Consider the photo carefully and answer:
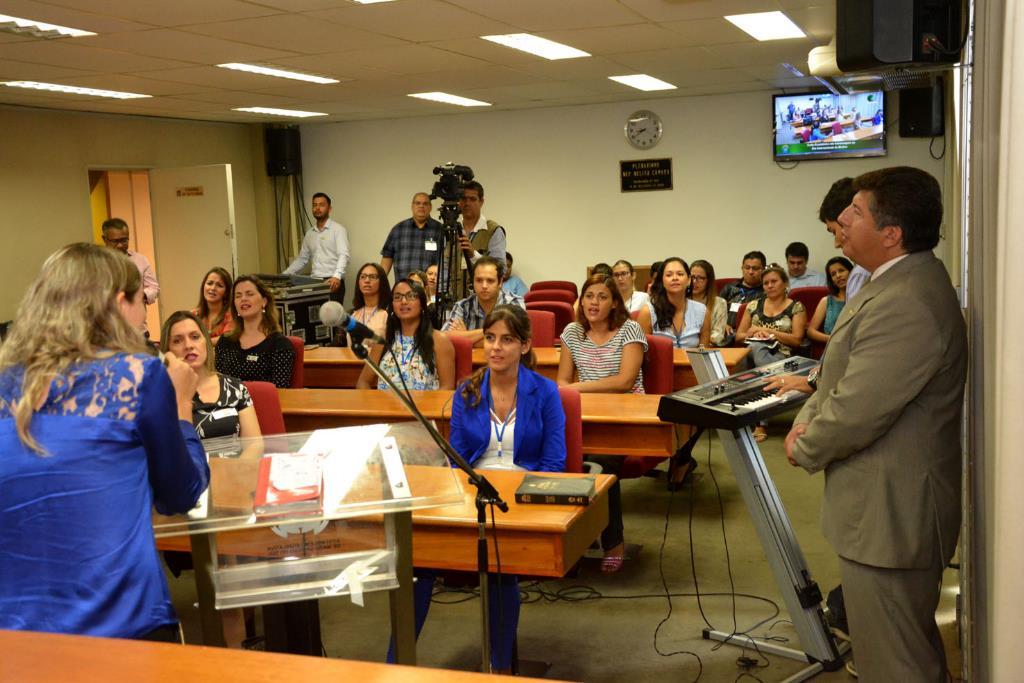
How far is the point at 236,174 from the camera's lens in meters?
12.2

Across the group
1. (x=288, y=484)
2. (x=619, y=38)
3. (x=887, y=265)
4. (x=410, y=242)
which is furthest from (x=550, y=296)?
(x=288, y=484)

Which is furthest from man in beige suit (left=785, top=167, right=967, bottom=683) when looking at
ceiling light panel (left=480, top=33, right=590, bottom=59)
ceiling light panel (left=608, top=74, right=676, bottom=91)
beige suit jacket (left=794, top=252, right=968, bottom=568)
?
ceiling light panel (left=608, top=74, right=676, bottom=91)

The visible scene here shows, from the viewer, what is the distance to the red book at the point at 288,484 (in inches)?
77.6

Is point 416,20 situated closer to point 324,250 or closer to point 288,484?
point 288,484

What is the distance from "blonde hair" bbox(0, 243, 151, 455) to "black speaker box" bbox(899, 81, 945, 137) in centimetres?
542

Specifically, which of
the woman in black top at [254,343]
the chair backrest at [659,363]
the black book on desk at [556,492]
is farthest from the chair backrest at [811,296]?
the black book on desk at [556,492]

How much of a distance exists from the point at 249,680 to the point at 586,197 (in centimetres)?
1023

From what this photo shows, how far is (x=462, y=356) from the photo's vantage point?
17.2 feet

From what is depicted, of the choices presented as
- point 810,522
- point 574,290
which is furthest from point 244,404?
point 574,290

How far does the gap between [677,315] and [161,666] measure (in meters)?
5.08

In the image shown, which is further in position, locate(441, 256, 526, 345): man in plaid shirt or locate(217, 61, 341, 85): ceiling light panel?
locate(217, 61, 341, 85): ceiling light panel

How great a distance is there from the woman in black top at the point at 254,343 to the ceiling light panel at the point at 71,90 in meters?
4.24

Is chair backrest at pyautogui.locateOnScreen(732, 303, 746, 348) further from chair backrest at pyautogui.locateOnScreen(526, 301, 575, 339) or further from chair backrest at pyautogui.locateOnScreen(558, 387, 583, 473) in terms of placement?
chair backrest at pyautogui.locateOnScreen(558, 387, 583, 473)

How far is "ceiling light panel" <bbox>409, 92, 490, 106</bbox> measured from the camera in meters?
9.83
